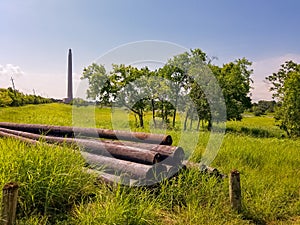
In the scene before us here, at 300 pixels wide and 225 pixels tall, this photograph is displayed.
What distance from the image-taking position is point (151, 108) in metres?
12.4

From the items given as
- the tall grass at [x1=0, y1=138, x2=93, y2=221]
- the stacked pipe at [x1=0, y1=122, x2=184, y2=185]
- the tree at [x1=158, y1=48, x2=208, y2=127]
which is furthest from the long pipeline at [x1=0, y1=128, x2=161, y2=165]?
the tree at [x1=158, y1=48, x2=208, y2=127]

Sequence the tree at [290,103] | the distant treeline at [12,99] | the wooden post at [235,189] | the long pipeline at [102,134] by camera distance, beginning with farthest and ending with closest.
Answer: the distant treeline at [12,99]
the tree at [290,103]
the long pipeline at [102,134]
the wooden post at [235,189]


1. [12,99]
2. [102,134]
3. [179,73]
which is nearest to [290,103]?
[179,73]

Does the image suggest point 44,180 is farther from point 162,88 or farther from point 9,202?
point 162,88

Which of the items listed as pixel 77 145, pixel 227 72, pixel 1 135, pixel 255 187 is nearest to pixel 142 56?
pixel 77 145

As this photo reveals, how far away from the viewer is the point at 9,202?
2.31m

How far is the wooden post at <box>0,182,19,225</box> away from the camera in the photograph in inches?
89.7

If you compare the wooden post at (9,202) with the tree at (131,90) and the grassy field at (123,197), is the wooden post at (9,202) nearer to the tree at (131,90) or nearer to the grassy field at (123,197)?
the grassy field at (123,197)

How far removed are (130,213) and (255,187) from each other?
240 cm

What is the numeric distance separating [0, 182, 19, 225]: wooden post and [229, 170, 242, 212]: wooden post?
257cm

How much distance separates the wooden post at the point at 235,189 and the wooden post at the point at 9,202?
8.44 feet

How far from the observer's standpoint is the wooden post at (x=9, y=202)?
2.28 meters

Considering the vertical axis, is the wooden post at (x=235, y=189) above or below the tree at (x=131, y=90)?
below

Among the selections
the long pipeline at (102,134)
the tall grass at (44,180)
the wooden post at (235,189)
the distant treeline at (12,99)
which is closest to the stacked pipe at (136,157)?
the long pipeline at (102,134)
